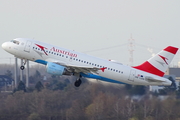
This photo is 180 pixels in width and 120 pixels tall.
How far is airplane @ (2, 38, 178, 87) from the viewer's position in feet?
144

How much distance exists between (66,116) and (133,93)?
1197cm

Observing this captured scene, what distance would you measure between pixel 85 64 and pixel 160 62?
7983mm

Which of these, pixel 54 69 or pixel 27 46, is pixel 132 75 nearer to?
pixel 54 69

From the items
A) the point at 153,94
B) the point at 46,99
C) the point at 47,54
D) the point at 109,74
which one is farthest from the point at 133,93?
the point at 46,99

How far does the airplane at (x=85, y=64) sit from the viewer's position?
43.9 meters

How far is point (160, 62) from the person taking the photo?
46.1m

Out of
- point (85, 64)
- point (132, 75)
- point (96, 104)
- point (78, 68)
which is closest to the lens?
point (78, 68)

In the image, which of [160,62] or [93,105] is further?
[93,105]

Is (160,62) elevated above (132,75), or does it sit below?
above

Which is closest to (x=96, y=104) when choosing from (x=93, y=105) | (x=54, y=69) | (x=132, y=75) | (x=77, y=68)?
(x=93, y=105)

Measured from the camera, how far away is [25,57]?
44.5 m

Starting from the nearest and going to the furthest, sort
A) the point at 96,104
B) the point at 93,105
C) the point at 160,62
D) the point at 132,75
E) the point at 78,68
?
the point at 78,68 < the point at 132,75 < the point at 160,62 < the point at 96,104 < the point at 93,105

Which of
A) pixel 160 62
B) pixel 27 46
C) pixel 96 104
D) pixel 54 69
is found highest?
pixel 27 46

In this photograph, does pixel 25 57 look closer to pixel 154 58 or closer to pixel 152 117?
pixel 154 58
